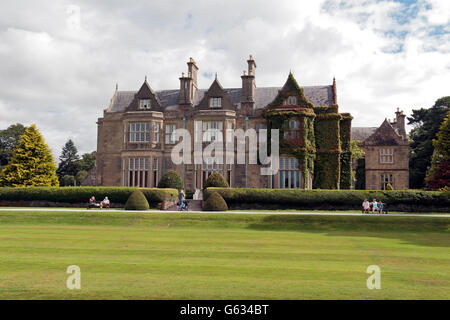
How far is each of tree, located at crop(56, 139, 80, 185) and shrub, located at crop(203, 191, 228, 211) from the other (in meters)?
86.8

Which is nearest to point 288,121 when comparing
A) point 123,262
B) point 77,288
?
point 123,262

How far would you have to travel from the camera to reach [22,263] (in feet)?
35.7

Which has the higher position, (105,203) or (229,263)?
(105,203)

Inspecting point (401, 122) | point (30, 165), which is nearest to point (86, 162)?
point (30, 165)

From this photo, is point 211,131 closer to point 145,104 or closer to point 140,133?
point 140,133

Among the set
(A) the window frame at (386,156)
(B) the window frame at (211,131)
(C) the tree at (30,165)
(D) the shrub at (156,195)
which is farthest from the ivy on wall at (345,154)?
(C) the tree at (30,165)

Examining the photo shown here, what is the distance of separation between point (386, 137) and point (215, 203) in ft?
119

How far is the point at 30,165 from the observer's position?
Result: 42594mm

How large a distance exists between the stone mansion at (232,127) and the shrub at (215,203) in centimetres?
985

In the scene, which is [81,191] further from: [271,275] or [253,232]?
[271,275]

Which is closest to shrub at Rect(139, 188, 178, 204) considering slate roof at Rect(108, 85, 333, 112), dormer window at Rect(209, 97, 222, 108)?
dormer window at Rect(209, 97, 222, 108)

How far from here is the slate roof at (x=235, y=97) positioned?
4288 cm

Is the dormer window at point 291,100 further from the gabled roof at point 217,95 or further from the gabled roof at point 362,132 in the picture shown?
the gabled roof at point 362,132
